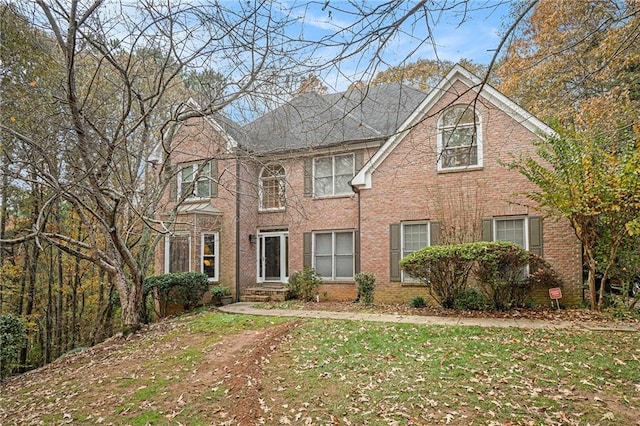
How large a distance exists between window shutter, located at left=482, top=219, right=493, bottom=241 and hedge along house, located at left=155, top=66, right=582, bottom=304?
3cm

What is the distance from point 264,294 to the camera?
1320cm

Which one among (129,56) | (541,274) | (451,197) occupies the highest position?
(129,56)

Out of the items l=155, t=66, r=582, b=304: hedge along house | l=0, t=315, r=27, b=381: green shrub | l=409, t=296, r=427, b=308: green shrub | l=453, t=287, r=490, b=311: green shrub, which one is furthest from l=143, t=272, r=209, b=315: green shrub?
l=453, t=287, r=490, b=311: green shrub

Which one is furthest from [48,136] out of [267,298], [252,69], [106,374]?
[267,298]

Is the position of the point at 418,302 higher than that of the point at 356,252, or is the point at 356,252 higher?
the point at 356,252

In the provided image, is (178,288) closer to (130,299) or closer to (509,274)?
(130,299)

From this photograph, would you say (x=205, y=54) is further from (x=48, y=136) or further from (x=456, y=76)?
(x=456, y=76)

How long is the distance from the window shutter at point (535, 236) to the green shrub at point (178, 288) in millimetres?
9754

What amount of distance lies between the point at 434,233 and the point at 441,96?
384cm

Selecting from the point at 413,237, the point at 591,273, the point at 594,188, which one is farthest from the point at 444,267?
the point at 594,188

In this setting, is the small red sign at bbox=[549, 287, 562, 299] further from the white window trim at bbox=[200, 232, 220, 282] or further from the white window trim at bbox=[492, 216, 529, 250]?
the white window trim at bbox=[200, 232, 220, 282]

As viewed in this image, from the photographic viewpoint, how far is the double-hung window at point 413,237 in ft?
37.7

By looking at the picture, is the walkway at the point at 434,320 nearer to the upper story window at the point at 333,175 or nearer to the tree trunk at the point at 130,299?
the tree trunk at the point at 130,299

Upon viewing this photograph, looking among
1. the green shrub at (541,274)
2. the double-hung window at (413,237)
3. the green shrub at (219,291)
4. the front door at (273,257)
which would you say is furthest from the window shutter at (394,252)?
the green shrub at (219,291)
